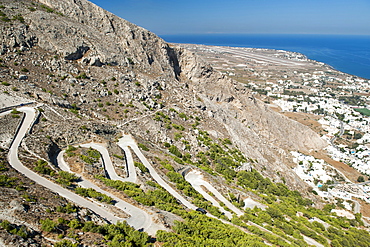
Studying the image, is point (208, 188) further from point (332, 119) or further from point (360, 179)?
point (332, 119)

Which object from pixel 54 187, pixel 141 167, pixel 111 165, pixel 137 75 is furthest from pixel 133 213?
pixel 137 75

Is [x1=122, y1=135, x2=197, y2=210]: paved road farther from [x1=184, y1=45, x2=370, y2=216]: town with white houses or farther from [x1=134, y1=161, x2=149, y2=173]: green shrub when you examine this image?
[x1=184, y1=45, x2=370, y2=216]: town with white houses

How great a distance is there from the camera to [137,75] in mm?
46812

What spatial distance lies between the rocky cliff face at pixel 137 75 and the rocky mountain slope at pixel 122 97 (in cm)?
19

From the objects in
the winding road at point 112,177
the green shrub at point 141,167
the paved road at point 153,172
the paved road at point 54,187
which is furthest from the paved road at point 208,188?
the paved road at point 54,187

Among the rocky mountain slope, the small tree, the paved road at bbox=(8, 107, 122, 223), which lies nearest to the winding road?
the paved road at bbox=(8, 107, 122, 223)

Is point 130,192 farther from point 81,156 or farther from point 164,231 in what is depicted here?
point 81,156

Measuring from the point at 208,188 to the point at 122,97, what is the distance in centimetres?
2212

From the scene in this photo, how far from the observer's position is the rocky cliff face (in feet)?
129

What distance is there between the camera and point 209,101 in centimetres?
5353

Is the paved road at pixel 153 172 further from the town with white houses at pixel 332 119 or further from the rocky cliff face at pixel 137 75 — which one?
the town with white houses at pixel 332 119

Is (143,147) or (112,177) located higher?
(143,147)

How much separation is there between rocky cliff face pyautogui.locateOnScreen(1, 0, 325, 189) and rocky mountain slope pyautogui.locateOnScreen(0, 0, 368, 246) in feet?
0.63

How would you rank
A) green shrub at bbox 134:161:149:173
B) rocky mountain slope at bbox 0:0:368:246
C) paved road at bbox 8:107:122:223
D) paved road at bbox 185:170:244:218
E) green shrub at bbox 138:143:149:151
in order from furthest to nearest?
green shrub at bbox 138:143:149:151
rocky mountain slope at bbox 0:0:368:246
paved road at bbox 185:170:244:218
green shrub at bbox 134:161:149:173
paved road at bbox 8:107:122:223
